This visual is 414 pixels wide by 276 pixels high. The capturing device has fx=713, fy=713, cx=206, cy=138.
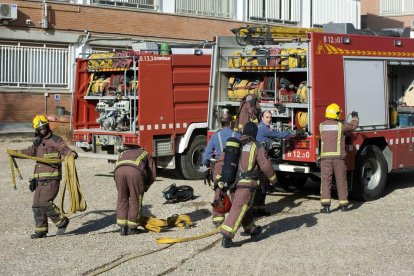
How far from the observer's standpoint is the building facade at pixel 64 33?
2131 centimetres

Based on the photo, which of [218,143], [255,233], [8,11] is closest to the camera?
[255,233]

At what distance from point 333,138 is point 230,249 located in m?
3.03

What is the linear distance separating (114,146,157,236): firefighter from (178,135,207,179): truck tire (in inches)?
190

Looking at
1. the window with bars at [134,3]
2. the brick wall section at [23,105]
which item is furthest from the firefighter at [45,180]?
the window with bars at [134,3]

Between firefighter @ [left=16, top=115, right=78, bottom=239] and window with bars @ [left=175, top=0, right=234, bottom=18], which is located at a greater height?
window with bars @ [left=175, top=0, right=234, bottom=18]

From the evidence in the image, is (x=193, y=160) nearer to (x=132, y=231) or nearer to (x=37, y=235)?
(x=132, y=231)

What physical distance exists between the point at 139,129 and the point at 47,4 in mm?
10193

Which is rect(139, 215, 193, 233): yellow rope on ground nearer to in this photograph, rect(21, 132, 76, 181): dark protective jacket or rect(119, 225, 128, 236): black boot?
rect(119, 225, 128, 236): black boot

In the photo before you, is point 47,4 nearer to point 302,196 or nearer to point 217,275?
point 302,196

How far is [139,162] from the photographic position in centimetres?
916

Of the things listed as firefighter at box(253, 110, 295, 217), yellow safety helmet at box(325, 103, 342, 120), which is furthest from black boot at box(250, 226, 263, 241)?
yellow safety helmet at box(325, 103, 342, 120)

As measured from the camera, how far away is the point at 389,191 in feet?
42.0

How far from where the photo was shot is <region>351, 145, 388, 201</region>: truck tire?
452 inches

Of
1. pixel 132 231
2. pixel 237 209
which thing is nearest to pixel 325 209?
pixel 237 209
